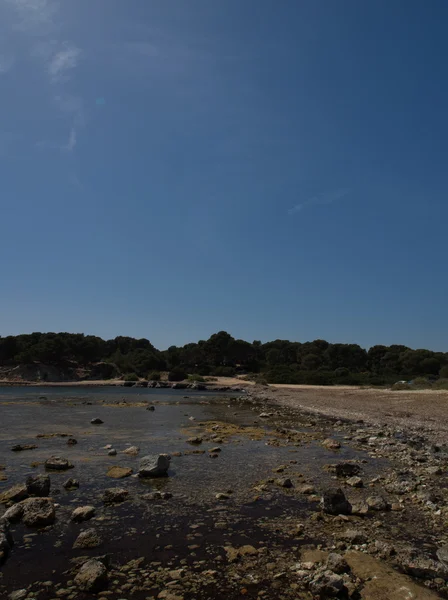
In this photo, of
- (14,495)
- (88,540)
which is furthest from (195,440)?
(88,540)

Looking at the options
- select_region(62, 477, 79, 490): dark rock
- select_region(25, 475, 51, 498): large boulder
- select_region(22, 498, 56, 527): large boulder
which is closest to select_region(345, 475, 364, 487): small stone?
select_region(62, 477, 79, 490): dark rock

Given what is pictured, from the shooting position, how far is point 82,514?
9.54 m

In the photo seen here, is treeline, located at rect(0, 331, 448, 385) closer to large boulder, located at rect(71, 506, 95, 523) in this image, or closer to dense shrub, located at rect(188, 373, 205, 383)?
dense shrub, located at rect(188, 373, 205, 383)

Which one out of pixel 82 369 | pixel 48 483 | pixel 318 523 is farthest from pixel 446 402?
pixel 82 369

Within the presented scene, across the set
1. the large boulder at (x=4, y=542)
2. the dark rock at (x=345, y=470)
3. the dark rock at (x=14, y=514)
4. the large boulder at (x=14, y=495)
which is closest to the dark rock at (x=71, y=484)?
the large boulder at (x=14, y=495)

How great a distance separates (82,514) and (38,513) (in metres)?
1.05

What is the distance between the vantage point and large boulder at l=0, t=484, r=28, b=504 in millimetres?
10791

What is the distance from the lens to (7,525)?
8633 mm

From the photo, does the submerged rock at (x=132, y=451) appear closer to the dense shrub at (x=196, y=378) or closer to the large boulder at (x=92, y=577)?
the large boulder at (x=92, y=577)

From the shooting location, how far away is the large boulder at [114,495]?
10945 mm

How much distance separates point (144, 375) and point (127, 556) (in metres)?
118

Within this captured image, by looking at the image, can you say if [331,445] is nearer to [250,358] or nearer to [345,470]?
[345,470]

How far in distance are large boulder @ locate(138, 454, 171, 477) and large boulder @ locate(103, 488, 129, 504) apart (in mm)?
2115

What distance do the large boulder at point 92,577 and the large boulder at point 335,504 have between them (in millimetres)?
5954
